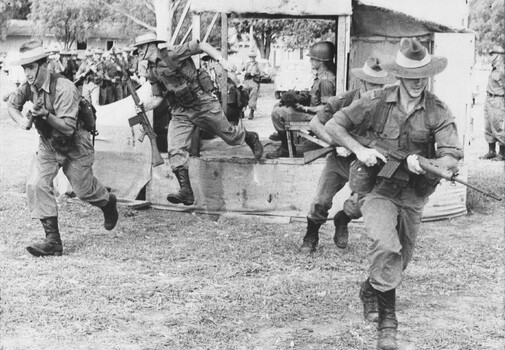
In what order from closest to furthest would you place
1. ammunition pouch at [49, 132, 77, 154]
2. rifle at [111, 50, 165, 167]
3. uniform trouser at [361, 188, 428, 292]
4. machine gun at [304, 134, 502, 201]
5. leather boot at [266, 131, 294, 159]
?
machine gun at [304, 134, 502, 201] < uniform trouser at [361, 188, 428, 292] < ammunition pouch at [49, 132, 77, 154] < rifle at [111, 50, 165, 167] < leather boot at [266, 131, 294, 159]

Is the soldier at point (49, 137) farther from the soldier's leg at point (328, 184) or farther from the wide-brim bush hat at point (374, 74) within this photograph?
the wide-brim bush hat at point (374, 74)

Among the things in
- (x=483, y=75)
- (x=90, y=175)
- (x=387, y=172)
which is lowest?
(x=483, y=75)

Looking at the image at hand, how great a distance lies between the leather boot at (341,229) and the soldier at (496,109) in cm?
822

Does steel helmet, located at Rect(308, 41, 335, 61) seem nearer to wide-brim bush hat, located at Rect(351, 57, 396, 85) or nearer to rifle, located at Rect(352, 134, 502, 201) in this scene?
wide-brim bush hat, located at Rect(351, 57, 396, 85)

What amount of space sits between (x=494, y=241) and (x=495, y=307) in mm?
2622

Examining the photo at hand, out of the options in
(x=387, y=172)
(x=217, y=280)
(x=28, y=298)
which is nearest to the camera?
(x=387, y=172)

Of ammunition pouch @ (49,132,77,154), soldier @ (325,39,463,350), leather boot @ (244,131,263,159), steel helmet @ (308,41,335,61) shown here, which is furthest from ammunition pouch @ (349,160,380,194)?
steel helmet @ (308,41,335,61)

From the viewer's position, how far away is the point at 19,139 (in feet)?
61.5

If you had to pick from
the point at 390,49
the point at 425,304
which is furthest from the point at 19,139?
the point at 425,304

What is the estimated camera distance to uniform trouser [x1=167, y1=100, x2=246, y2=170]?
948cm

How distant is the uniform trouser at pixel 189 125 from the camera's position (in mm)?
9477

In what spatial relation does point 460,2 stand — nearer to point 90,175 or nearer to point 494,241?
point 494,241

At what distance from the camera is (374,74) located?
7594mm

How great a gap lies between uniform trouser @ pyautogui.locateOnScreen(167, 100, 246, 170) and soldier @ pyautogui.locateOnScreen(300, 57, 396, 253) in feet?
6.15
